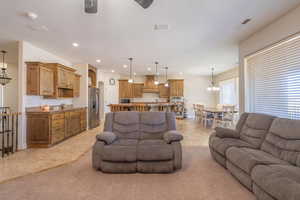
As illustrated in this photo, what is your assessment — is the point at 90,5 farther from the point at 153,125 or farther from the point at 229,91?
the point at 229,91

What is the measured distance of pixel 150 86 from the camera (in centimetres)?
915

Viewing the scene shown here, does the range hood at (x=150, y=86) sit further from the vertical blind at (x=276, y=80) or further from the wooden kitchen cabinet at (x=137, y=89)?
the vertical blind at (x=276, y=80)

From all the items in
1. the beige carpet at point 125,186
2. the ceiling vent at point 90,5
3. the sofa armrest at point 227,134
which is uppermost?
the ceiling vent at point 90,5

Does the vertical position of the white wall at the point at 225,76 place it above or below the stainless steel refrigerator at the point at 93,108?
above

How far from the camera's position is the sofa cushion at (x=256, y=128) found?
2623mm

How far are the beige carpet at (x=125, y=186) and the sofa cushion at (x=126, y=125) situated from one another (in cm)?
79

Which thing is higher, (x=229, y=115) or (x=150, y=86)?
(x=150, y=86)

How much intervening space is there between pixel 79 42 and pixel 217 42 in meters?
3.57

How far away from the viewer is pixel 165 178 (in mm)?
2428

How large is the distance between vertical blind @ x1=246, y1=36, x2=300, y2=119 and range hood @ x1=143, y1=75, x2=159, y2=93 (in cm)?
564

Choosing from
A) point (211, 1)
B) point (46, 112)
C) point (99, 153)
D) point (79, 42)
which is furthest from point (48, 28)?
point (211, 1)

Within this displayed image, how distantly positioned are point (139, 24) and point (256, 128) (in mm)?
2921

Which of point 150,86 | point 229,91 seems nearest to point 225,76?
point 229,91

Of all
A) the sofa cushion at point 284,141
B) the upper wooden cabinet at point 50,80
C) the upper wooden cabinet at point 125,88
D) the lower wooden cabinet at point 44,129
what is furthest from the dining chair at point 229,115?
the upper wooden cabinet at point 50,80
